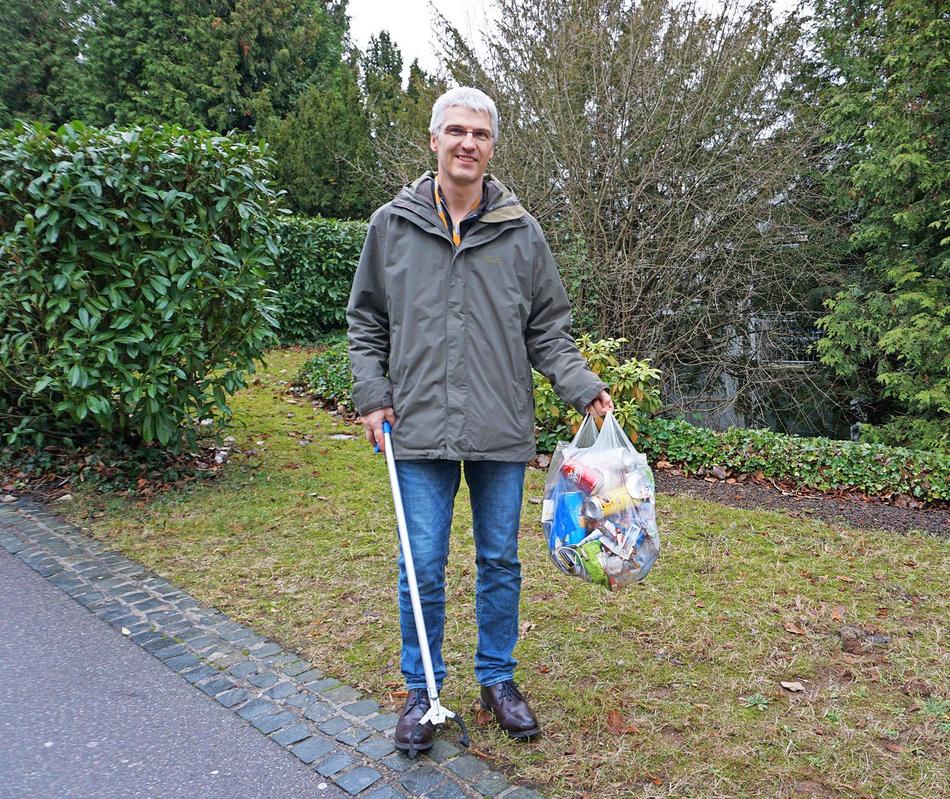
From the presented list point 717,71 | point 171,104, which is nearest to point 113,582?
point 717,71

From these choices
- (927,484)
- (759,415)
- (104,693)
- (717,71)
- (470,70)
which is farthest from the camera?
(470,70)

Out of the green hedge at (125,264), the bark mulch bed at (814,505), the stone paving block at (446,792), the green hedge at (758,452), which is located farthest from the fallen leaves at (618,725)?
the green hedge at (758,452)

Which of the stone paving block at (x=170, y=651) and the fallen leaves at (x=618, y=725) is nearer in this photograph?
the fallen leaves at (x=618, y=725)

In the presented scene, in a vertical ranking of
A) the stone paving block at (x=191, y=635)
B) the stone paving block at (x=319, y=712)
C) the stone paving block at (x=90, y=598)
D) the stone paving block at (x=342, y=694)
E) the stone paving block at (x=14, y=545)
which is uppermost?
the stone paving block at (x=14, y=545)

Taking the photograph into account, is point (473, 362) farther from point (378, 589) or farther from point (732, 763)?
point (378, 589)

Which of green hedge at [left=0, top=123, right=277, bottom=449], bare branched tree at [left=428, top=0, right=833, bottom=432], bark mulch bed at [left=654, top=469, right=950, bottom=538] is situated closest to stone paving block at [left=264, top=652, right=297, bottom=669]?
green hedge at [left=0, top=123, right=277, bottom=449]

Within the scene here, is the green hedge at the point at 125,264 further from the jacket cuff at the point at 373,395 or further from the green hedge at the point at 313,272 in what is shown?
the green hedge at the point at 313,272

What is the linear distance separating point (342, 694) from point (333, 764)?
1.41 ft

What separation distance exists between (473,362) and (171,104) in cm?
1779

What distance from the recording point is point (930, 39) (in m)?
7.02

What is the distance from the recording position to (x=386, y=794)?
94.4 inches

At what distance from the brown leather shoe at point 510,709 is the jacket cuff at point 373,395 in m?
1.11

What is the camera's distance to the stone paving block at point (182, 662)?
3.20 meters

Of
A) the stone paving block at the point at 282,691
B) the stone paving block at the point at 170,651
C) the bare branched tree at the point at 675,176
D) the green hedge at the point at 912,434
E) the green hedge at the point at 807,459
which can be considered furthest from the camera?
the bare branched tree at the point at 675,176
